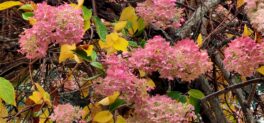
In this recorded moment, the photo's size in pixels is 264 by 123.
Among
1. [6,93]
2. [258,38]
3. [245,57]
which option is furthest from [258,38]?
[6,93]

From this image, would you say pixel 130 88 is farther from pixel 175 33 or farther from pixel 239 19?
pixel 239 19

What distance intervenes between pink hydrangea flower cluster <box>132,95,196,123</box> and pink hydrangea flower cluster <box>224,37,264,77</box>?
100mm

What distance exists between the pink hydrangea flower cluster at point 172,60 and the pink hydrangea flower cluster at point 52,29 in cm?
11

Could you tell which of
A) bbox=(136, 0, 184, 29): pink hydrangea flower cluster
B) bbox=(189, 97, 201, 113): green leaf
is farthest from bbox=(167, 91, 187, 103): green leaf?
bbox=(136, 0, 184, 29): pink hydrangea flower cluster

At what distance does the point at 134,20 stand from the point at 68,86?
545 mm

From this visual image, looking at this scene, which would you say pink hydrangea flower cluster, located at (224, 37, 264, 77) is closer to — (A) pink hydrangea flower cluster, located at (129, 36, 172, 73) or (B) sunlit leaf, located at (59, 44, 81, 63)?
(A) pink hydrangea flower cluster, located at (129, 36, 172, 73)

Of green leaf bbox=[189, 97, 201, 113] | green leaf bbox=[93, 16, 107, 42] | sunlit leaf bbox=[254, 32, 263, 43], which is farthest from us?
green leaf bbox=[189, 97, 201, 113]

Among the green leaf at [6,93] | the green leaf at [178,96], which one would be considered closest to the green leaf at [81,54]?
the green leaf at [6,93]

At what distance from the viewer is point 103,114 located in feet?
2.84

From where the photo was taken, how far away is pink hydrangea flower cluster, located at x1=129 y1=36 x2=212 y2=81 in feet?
2.50

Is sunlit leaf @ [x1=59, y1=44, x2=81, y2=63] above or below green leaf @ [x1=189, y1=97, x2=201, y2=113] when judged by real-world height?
above

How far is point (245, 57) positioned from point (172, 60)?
0.37 ft

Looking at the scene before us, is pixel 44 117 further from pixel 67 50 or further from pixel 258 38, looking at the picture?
pixel 258 38

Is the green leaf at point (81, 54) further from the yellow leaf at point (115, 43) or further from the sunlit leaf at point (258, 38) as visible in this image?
the sunlit leaf at point (258, 38)
